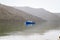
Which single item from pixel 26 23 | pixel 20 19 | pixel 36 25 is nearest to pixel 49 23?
pixel 36 25

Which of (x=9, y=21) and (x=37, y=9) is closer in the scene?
(x=37, y=9)

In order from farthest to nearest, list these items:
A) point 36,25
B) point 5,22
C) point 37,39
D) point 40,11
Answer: point 5,22
point 36,25
point 40,11
point 37,39

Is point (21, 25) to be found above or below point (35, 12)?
below

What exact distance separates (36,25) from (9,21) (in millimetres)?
1055

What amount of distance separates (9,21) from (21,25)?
532 mm

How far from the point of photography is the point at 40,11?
4.70 m

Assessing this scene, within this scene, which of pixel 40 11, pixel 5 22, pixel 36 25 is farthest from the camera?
pixel 5 22

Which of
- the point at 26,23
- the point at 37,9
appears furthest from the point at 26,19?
the point at 37,9

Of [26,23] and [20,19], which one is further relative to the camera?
[20,19]

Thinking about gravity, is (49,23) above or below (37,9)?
below

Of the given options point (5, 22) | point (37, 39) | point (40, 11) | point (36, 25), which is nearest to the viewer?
point (37, 39)

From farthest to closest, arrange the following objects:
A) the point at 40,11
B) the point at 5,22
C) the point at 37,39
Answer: the point at 5,22, the point at 40,11, the point at 37,39

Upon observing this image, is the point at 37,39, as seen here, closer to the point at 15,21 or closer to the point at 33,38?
the point at 33,38

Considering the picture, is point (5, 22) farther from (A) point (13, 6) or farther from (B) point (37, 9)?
(B) point (37, 9)
